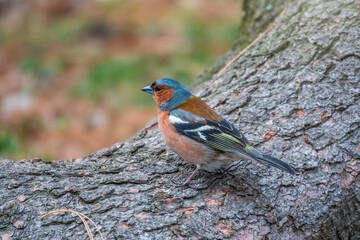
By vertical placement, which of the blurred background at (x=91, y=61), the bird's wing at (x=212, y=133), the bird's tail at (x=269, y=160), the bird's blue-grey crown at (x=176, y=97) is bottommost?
the bird's tail at (x=269, y=160)

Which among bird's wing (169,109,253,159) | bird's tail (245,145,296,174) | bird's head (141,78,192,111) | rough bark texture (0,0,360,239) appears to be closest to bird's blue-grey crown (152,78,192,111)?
bird's head (141,78,192,111)

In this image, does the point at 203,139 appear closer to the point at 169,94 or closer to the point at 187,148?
the point at 187,148

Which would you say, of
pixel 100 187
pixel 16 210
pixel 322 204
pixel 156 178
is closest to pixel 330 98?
pixel 322 204

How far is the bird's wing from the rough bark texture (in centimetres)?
22

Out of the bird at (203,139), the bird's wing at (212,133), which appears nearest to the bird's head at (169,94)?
the bird at (203,139)

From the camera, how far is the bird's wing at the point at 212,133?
3348mm

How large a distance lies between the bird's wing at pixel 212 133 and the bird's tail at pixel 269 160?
4 centimetres

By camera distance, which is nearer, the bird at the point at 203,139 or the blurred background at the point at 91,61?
the bird at the point at 203,139

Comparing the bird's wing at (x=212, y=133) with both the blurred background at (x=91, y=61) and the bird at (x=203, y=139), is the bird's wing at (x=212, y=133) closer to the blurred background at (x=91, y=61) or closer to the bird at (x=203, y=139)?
the bird at (x=203, y=139)

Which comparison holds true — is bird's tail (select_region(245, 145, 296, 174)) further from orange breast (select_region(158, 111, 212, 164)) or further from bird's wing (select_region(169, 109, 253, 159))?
orange breast (select_region(158, 111, 212, 164))

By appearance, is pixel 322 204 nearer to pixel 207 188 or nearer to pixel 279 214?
pixel 279 214

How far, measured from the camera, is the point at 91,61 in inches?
316

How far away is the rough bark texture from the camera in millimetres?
2977

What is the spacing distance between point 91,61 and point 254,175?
527 cm
